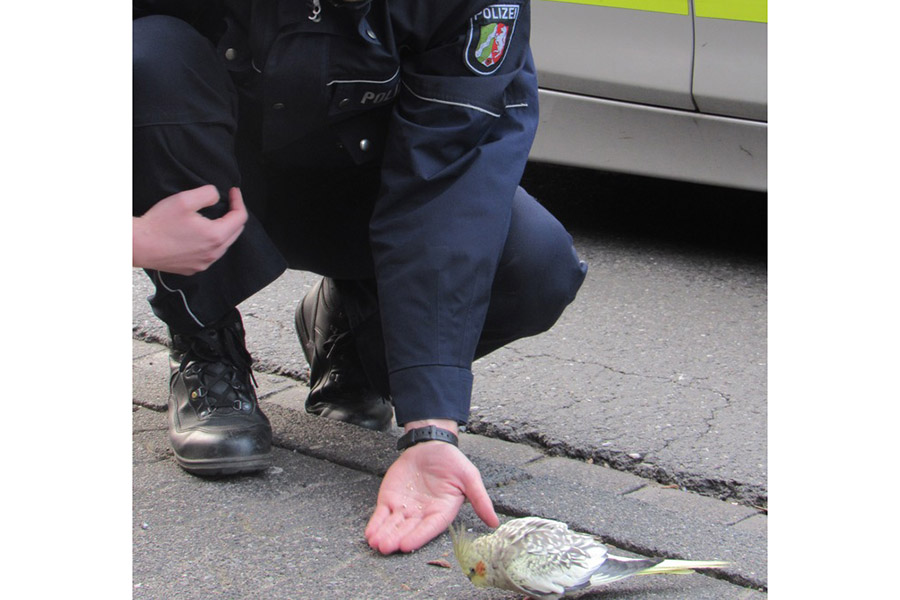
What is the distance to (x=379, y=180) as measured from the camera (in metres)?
2.03

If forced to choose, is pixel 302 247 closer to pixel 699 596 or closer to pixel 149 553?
pixel 149 553

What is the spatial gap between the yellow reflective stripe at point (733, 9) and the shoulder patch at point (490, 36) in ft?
4.74

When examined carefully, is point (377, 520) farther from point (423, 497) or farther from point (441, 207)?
point (441, 207)

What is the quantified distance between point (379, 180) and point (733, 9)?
4.94ft

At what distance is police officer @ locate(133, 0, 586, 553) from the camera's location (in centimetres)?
177

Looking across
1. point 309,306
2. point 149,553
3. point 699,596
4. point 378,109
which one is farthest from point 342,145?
point 699,596

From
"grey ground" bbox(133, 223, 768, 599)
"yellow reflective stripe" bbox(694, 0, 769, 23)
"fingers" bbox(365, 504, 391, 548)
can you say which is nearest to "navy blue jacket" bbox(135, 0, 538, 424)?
"fingers" bbox(365, 504, 391, 548)

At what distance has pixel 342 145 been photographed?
1.92m

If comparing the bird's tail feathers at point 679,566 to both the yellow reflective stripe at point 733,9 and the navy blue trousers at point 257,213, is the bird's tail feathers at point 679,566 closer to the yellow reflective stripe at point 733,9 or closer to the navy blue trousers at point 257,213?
→ the navy blue trousers at point 257,213

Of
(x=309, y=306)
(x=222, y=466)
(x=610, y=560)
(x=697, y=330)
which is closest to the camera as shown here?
(x=610, y=560)

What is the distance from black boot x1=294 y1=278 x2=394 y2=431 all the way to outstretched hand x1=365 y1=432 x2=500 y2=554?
1.45ft

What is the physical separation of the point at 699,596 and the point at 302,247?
0.93 metres

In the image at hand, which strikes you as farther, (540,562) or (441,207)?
(441,207)

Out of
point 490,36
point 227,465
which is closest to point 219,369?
point 227,465
